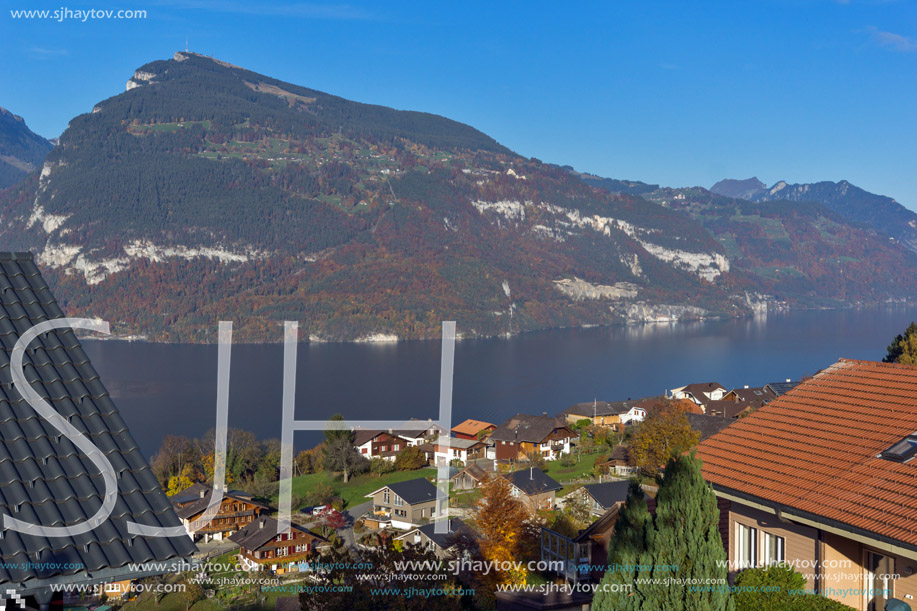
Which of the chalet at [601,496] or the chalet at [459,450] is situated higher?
the chalet at [601,496]

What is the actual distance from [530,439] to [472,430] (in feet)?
21.1

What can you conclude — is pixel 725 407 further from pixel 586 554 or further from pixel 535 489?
pixel 586 554

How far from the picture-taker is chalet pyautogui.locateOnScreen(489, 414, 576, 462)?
131 feet

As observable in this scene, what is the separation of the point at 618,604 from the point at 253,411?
55.4 metres

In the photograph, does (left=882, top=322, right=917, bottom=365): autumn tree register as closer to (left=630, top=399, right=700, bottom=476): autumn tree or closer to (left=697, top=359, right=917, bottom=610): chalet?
(left=630, top=399, right=700, bottom=476): autumn tree

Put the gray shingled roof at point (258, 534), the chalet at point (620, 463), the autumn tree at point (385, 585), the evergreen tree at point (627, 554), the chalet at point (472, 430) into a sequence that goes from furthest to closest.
→ the chalet at point (472, 430), the chalet at point (620, 463), the gray shingled roof at point (258, 534), the autumn tree at point (385, 585), the evergreen tree at point (627, 554)

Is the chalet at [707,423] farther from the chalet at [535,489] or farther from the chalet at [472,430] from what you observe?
the chalet at [472,430]

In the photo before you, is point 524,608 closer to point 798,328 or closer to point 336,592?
point 336,592

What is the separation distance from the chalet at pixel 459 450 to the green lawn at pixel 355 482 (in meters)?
1.98

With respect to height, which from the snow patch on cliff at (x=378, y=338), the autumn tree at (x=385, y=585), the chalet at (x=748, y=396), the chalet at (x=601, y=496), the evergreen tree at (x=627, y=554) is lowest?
the snow patch on cliff at (x=378, y=338)

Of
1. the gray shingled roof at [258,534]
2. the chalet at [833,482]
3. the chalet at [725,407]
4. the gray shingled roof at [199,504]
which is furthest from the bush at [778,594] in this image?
the chalet at [725,407]

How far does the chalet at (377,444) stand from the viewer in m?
40.8

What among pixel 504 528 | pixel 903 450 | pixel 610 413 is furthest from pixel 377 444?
pixel 903 450

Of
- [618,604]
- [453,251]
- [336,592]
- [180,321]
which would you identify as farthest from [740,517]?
[453,251]
